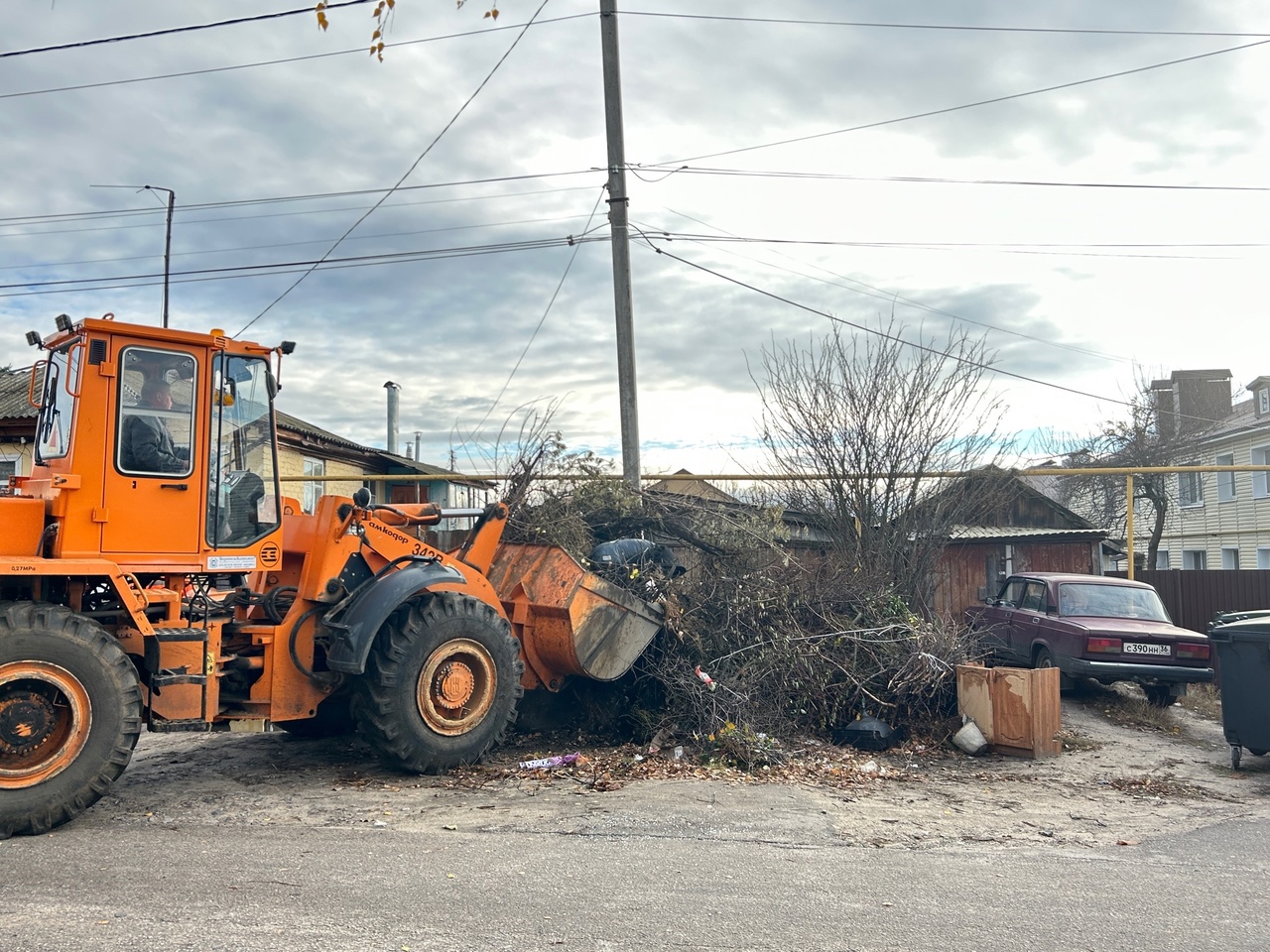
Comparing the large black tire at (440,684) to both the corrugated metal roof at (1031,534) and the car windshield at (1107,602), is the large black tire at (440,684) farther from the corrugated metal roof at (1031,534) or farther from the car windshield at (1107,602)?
the corrugated metal roof at (1031,534)

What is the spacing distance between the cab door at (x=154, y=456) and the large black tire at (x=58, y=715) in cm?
71

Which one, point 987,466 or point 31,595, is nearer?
point 31,595

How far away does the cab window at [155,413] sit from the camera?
6.46m

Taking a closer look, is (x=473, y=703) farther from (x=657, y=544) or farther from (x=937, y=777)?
(x=937, y=777)

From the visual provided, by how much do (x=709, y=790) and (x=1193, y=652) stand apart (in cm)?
Result: 644

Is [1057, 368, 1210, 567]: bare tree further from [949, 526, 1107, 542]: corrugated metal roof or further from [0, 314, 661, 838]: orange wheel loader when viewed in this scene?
[0, 314, 661, 838]: orange wheel loader

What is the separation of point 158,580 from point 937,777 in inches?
233

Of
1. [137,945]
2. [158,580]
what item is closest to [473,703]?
[158,580]

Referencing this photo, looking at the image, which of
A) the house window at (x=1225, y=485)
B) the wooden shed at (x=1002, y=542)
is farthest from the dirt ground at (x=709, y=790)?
the house window at (x=1225, y=485)

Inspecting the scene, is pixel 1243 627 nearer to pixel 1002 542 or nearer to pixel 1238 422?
pixel 1002 542

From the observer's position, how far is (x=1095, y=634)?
35.2 feet

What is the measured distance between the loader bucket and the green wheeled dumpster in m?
4.87

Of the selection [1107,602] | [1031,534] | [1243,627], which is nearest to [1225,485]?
[1031,534]

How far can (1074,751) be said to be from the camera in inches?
350
